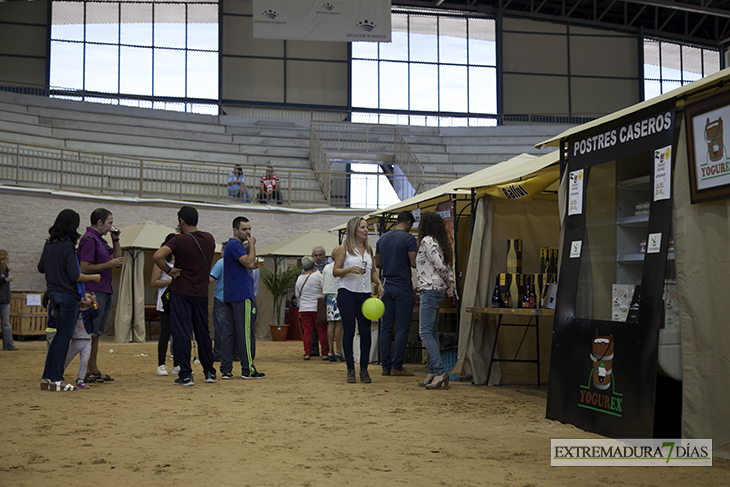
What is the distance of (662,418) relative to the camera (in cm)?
371

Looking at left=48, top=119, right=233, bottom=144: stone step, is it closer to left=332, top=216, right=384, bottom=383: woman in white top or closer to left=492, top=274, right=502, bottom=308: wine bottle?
left=332, top=216, right=384, bottom=383: woman in white top

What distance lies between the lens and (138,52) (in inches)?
918

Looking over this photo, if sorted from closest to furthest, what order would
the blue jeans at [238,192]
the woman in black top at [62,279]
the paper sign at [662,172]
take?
the paper sign at [662,172]
the woman in black top at [62,279]
the blue jeans at [238,192]

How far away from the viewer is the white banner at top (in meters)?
19.2

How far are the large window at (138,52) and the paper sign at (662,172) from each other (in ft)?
71.0

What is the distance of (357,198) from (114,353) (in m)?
8.82

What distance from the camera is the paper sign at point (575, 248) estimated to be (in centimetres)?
451

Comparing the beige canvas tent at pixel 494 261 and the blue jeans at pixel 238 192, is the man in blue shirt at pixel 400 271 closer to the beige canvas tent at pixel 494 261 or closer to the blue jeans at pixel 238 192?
the beige canvas tent at pixel 494 261

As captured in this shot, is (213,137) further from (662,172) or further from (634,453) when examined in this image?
(634,453)

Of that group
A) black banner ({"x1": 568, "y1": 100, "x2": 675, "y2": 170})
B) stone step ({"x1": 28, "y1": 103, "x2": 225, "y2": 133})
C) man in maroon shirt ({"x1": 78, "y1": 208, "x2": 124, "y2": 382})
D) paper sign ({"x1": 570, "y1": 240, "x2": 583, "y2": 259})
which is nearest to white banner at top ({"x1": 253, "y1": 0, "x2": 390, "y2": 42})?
stone step ({"x1": 28, "y1": 103, "x2": 225, "y2": 133})

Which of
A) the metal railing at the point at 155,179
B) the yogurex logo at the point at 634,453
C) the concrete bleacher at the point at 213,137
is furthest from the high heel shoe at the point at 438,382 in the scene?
the concrete bleacher at the point at 213,137

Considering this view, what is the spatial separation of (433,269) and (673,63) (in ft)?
81.0

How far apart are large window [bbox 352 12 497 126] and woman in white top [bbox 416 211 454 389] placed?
19209 mm

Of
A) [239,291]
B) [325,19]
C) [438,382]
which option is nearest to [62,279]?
[239,291]
